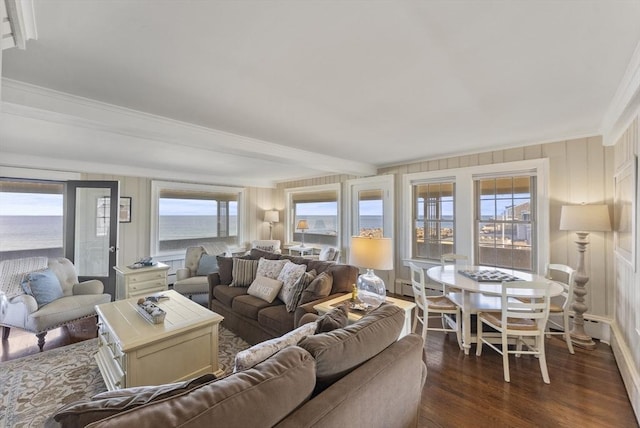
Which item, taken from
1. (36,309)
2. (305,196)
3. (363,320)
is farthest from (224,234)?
(363,320)

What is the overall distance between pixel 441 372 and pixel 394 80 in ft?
8.29

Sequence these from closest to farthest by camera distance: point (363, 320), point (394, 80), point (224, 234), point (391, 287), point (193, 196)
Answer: point (363, 320) < point (394, 80) < point (391, 287) < point (193, 196) < point (224, 234)

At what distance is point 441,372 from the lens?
245 centimetres

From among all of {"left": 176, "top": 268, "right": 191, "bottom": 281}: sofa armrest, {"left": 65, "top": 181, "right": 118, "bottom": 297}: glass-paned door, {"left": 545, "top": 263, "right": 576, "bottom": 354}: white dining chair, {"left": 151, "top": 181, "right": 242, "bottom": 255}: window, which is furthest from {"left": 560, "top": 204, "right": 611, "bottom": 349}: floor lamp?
{"left": 65, "top": 181, "right": 118, "bottom": 297}: glass-paned door

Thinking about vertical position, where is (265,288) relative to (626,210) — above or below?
below

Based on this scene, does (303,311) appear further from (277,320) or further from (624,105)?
(624,105)

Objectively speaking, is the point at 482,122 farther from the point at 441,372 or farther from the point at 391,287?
the point at 391,287

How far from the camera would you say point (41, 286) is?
3023mm

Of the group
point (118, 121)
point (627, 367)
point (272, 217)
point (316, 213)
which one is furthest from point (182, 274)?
point (627, 367)

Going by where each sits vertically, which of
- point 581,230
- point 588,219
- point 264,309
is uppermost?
point 588,219

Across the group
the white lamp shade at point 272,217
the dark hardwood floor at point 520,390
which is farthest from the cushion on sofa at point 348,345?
the white lamp shade at point 272,217

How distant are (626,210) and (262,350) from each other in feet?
10.9

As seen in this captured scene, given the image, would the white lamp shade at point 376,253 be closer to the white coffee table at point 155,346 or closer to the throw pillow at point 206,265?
the white coffee table at point 155,346

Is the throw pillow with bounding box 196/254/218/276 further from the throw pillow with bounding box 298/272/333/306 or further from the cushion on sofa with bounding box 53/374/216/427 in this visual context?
the cushion on sofa with bounding box 53/374/216/427
